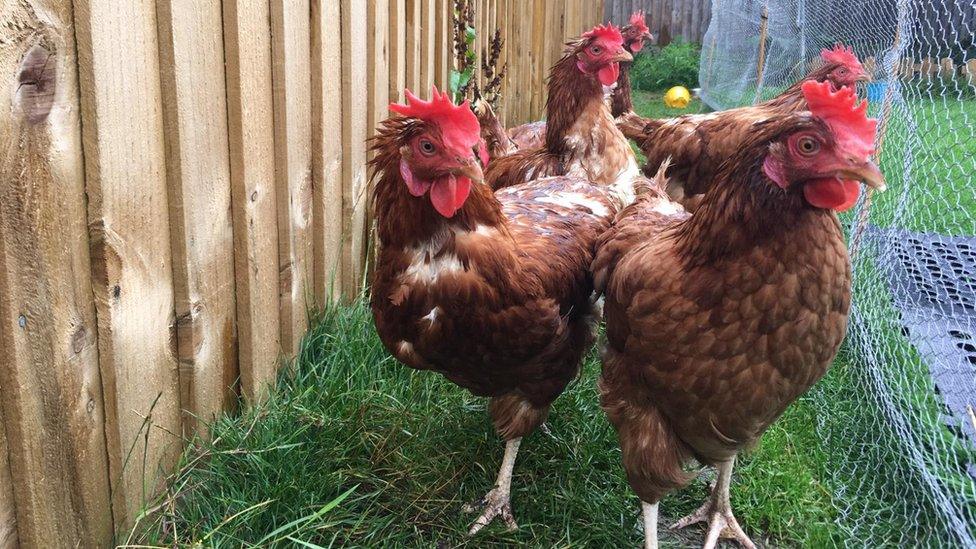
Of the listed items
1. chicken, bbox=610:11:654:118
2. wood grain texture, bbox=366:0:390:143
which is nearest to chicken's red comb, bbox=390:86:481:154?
wood grain texture, bbox=366:0:390:143

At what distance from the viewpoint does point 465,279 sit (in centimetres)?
246

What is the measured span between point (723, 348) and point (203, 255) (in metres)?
1.72

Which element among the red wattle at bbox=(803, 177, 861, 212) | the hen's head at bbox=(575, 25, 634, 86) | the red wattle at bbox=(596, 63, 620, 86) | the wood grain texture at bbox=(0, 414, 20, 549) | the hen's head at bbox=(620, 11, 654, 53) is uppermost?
the hen's head at bbox=(620, 11, 654, 53)

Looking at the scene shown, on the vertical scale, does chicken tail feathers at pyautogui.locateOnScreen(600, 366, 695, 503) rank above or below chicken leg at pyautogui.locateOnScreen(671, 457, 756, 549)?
above

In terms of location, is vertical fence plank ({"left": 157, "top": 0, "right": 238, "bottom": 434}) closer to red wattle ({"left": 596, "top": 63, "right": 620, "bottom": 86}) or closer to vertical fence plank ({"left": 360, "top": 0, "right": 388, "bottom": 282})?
vertical fence plank ({"left": 360, "top": 0, "right": 388, "bottom": 282})

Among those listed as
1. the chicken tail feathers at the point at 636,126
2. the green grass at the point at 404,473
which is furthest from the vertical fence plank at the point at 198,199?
the chicken tail feathers at the point at 636,126

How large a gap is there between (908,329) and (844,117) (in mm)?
2277

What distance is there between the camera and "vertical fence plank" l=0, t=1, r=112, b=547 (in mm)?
1661

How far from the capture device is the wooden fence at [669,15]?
17750 mm

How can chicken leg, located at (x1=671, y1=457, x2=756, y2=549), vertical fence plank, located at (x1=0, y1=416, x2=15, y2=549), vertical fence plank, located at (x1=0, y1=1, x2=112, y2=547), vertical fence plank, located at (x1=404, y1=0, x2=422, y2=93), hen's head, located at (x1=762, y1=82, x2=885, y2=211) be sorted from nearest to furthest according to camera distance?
vertical fence plank, located at (x1=0, y1=1, x2=112, y2=547) → vertical fence plank, located at (x1=0, y1=416, x2=15, y2=549) → hen's head, located at (x1=762, y1=82, x2=885, y2=211) → chicken leg, located at (x1=671, y1=457, x2=756, y2=549) → vertical fence plank, located at (x1=404, y1=0, x2=422, y2=93)

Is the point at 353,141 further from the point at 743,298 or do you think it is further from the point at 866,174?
the point at 866,174

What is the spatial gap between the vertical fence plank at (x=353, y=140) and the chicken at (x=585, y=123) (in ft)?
4.01

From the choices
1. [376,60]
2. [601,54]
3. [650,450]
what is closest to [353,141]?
[376,60]

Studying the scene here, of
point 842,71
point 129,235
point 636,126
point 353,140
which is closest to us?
point 129,235
